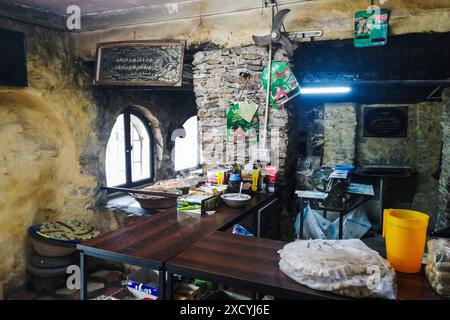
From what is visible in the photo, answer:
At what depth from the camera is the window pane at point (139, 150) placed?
634cm

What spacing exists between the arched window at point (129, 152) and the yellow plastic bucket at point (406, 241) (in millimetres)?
4914

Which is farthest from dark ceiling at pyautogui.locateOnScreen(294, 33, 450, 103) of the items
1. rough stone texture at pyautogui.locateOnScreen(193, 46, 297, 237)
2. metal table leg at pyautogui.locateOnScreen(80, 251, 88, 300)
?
metal table leg at pyautogui.locateOnScreen(80, 251, 88, 300)

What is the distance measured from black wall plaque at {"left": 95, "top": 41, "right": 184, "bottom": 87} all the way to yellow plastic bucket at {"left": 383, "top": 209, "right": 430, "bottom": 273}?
3006 mm

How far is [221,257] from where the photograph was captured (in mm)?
1842

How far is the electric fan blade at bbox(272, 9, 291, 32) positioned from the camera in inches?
129

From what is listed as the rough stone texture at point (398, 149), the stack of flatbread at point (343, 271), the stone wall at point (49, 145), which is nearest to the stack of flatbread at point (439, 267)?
the stack of flatbread at point (343, 271)

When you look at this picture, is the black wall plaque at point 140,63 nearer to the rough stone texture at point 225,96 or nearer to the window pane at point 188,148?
the rough stone texture at point 225,96

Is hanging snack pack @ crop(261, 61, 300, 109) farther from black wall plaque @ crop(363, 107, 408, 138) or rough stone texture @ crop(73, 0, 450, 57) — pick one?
black wall plaque @ crop(363, 107, 408, 138)

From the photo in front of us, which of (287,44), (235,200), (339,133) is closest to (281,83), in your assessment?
(287,44)

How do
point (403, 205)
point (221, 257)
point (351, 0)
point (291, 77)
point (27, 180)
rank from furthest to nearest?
point (403, 205) → point (27, 180) → point (291, 77) → point (351, 0) → point (221, 257)

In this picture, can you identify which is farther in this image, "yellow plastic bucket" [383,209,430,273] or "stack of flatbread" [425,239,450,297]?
"yellow plastic bucket" [383,209,430,273]
